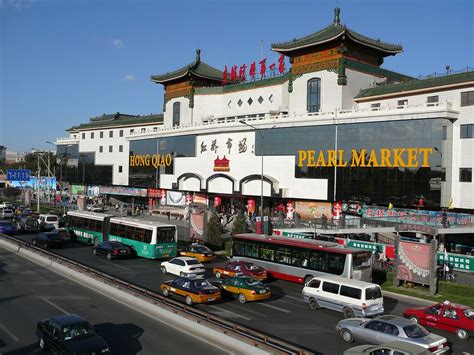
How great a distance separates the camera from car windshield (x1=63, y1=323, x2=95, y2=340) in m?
15.7

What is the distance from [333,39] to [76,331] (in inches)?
1856

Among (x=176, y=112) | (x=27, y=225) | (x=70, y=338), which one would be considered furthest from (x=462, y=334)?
(x=176, y=112)

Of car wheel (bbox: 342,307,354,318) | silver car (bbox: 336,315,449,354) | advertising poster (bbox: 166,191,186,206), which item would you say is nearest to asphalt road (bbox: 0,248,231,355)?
silver car (bbox: 336,315,449,354)

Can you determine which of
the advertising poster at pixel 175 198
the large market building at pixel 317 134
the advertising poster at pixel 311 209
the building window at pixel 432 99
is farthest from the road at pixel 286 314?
the advertising poster at pixel 175 198

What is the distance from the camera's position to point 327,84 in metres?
56.6

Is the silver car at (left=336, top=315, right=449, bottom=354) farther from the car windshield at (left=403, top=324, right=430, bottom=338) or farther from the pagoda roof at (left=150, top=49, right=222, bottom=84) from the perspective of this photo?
the pagoda roof at (left=150, top=49, right=222, bottom=84)

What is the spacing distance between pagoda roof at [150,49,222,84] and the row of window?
157 feet

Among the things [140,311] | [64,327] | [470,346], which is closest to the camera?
[64,327]

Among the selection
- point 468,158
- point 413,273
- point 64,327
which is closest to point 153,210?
point 468,158

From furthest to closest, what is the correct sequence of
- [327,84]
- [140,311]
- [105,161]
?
[105,161] → [327,84] → [140,311]

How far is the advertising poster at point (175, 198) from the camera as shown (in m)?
75.3

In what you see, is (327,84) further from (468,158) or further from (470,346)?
(470,346)

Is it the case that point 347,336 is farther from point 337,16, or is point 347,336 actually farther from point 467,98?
point 337,16

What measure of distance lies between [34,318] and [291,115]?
44336 mm
